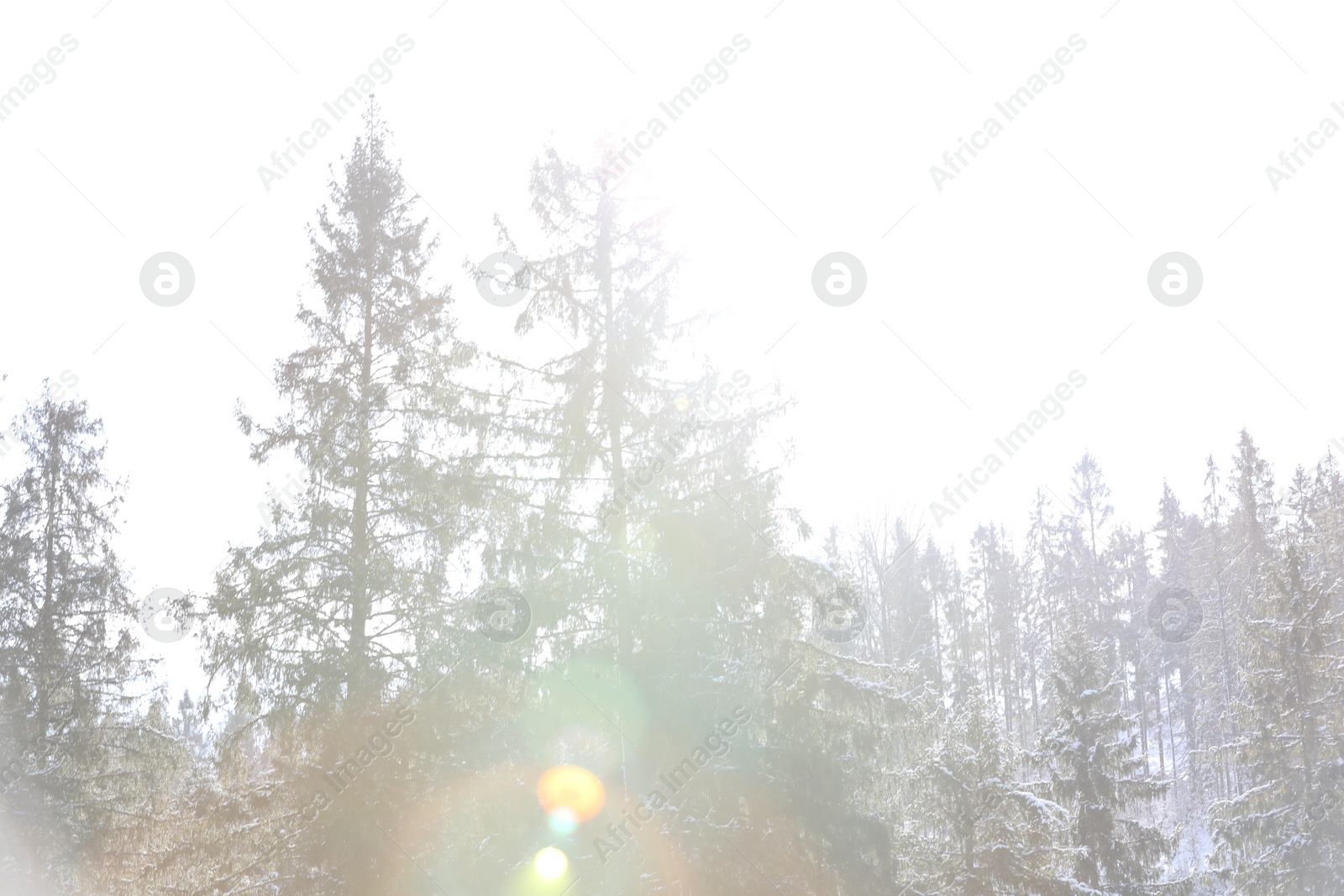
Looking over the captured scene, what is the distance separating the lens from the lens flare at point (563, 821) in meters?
12.9

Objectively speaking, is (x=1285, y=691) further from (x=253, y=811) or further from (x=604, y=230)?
(x=253, y=811)

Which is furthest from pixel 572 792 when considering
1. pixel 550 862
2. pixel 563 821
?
pixel 550 862

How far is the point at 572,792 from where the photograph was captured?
1338 cm

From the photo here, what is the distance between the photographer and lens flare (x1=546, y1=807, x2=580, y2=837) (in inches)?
509

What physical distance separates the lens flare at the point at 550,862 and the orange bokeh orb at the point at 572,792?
0.54 metres

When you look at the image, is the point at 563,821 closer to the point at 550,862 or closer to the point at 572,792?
the point at 572,792

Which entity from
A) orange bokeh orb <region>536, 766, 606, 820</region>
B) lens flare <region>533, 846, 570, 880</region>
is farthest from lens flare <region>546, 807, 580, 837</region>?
lens flare <region>533, 846, 570, 880</region>

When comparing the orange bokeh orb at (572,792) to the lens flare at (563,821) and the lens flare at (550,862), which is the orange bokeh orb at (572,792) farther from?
the lens flare at (550,862)

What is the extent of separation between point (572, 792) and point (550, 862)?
103 cm

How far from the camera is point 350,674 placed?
13.2 metres

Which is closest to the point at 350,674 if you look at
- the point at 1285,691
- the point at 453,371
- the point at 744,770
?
the point at 453,371

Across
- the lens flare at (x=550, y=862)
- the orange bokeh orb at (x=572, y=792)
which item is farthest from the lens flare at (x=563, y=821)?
the lens flare at (x=550, y=862)

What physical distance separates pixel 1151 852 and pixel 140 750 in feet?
71.4

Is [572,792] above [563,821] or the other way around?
above
